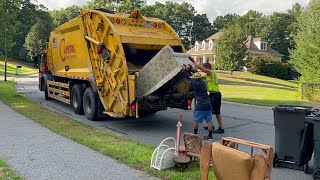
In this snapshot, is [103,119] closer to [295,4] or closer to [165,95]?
[165,95]

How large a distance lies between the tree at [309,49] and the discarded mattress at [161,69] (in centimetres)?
1464

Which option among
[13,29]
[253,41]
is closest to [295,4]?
[253,41]

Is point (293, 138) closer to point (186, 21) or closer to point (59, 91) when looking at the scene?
point (59, 91)

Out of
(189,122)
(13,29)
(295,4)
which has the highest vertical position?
(295,4)

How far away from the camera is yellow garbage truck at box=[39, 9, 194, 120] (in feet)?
26.6

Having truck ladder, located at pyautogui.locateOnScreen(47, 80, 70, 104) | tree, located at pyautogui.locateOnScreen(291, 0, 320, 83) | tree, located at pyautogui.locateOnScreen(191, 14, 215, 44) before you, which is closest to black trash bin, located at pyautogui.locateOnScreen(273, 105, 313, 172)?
truck ladder, located at pyautogui.locateOnScreen(47, 80, 70, 104)

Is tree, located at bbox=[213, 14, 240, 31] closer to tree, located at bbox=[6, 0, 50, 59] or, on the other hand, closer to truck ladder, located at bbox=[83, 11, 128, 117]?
tree, located at bbox=[6, 0, 50, 59]

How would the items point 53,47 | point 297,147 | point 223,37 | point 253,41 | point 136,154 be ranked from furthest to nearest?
point 253,41
point 223,37
point 53,47
point 136,154
point 297,147

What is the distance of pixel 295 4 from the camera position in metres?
90.5

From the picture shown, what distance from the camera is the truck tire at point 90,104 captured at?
993cm

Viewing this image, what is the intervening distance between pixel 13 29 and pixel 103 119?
8.83 meters

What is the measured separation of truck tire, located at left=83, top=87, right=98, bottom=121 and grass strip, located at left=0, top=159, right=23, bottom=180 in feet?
15.0

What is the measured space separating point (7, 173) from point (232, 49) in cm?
3788

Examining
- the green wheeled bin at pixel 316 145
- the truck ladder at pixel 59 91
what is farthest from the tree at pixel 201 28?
the green wheeled bin at pixel 316 145
